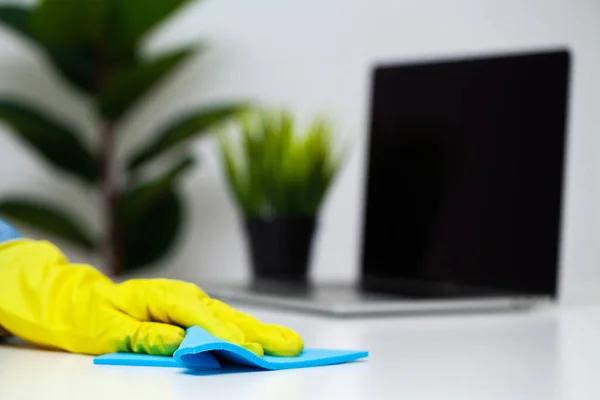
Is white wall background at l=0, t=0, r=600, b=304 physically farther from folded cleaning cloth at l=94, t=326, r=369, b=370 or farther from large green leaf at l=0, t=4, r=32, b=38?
folded cleaning cloth at l=94, t=326, r=369, b=370

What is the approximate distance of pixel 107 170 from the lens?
2301mm

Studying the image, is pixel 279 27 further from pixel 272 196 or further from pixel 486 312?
pixel 486 312

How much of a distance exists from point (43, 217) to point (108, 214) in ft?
0.48

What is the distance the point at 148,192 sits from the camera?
216 centimetres

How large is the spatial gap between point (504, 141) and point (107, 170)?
120cm

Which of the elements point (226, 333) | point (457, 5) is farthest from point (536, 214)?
point (457, 5)

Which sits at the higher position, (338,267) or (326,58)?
(326,58)

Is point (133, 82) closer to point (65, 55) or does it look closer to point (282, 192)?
point (65, 55)

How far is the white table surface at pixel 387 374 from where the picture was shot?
61 centimetres

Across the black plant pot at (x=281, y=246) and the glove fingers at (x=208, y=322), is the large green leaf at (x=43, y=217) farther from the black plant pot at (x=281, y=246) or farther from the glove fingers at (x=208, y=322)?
the glove fingers at (x=208, y=322)

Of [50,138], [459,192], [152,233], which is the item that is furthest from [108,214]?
[459,192]

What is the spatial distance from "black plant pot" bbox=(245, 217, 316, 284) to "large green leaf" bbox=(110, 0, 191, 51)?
0.75 m

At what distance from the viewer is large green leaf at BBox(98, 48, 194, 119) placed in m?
2.15

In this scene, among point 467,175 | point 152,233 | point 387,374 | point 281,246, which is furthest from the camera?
point 152,233
